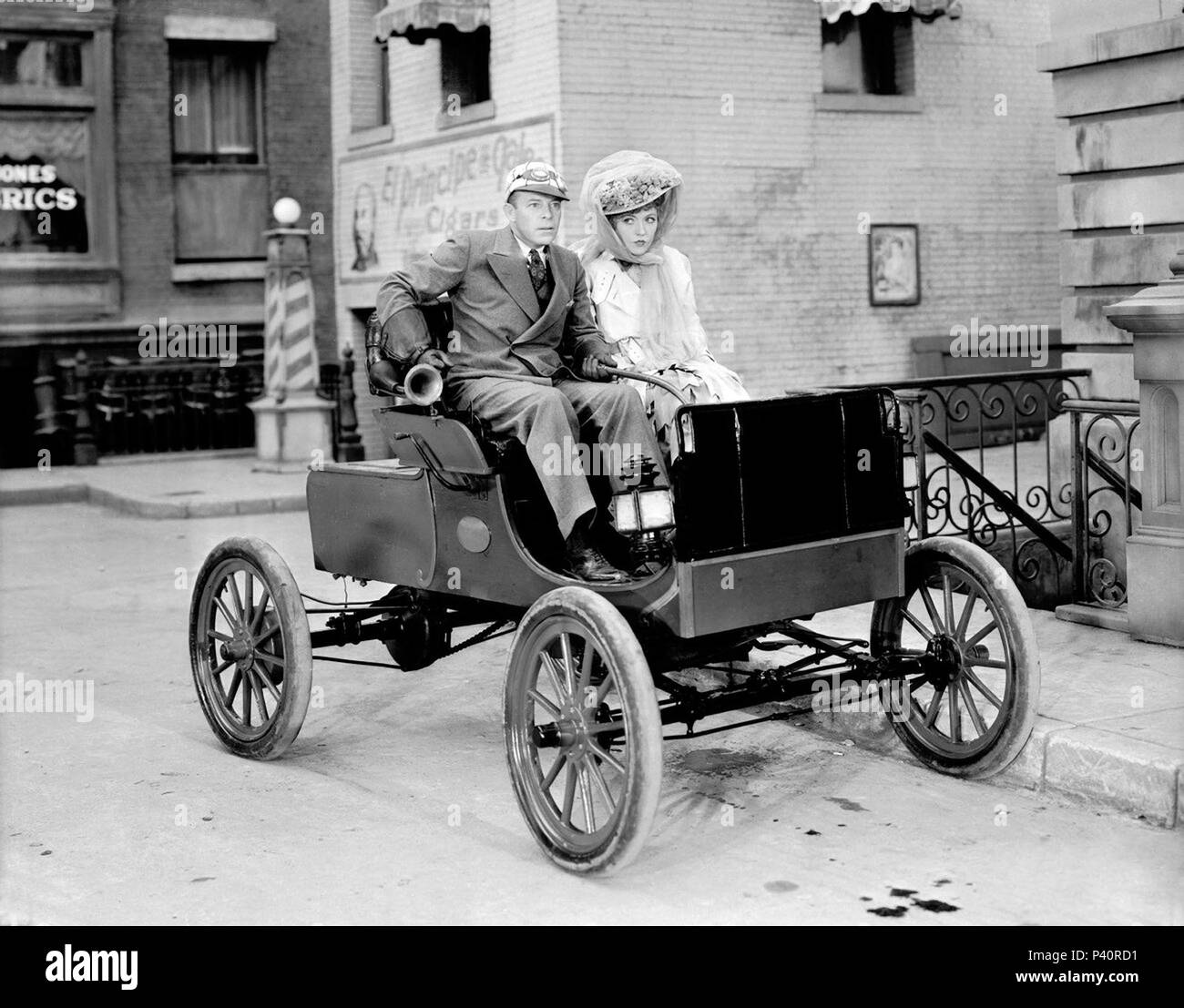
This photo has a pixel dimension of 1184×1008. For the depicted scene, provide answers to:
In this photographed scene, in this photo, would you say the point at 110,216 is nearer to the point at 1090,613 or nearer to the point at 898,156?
the point at 898,156

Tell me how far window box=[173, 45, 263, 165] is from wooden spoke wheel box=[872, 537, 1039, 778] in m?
17.8

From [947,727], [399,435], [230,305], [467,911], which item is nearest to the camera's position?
[467,911]

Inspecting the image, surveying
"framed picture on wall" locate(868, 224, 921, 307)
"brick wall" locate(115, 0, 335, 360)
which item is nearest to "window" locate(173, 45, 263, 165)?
"brick wall" locate(115, 0, 335, 360)

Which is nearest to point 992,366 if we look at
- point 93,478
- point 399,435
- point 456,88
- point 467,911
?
point 456,88

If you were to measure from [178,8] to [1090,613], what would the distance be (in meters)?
17.0

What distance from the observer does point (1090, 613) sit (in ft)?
26.9

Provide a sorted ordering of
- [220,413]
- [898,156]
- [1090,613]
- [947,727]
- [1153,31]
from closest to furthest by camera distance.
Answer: [947,727]
[1090,613]
[1153,31]
[898,156]
[220,413]

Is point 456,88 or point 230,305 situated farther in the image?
point 230,305

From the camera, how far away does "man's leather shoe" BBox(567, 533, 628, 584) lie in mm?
5512

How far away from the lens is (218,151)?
22000 millimetres

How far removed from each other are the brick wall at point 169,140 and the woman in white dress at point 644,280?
51.7ft

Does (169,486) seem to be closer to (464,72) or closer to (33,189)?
(464,72)

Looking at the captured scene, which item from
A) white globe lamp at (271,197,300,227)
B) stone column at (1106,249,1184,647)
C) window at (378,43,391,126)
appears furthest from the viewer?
window at (378,43,391,126)

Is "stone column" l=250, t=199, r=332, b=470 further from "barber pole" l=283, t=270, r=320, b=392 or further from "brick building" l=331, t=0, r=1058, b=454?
"brick building" l=331, t=0, r=1058, b=454
